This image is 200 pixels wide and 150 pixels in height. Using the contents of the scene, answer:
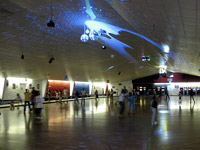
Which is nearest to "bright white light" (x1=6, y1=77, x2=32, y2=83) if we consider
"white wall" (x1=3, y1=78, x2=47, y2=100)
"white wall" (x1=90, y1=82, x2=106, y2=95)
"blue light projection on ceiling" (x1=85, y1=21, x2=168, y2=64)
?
"white wall" (x1=3, y1=78, x2=47, y2=100)

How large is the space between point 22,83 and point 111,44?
511 inches

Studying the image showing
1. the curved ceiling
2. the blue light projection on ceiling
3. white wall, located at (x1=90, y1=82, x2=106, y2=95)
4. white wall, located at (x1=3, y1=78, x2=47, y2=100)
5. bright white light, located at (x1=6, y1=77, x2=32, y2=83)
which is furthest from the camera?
white wall, located at (x1=90, y1=82, x2=106, y2=95)

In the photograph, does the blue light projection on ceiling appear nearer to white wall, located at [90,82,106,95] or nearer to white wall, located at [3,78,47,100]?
white wall, located at [3,78,47,100]

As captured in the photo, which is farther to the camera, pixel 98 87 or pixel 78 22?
pixel 98 87

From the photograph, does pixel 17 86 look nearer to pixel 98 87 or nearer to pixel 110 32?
pixel 110 32

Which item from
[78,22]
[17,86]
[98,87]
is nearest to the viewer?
[78,22]

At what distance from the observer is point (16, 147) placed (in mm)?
4613

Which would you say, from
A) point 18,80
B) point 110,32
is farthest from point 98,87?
point 110,32

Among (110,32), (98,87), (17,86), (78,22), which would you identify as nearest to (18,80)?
(17,86)

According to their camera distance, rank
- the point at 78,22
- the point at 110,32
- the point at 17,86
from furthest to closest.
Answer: the point at 17,86 < the point at 110,32 < the point at 78,22

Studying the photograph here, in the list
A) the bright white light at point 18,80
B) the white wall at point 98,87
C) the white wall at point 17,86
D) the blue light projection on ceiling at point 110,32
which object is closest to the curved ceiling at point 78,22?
the blue light projection on ceiling at point 110,32

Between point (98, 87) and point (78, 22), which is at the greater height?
point (78, 22)

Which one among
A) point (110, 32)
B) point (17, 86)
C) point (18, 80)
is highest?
point (110, 32)

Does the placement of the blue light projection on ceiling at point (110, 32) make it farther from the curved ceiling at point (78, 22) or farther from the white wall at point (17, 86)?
the white wall at point (17, 86)
